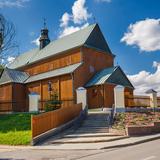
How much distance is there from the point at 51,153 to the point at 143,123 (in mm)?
7680

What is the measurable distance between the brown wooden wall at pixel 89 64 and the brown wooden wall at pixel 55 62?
0.94m

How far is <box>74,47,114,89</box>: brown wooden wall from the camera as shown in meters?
31.6

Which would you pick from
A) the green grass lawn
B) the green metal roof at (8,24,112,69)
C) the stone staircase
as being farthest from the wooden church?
the stone staircase

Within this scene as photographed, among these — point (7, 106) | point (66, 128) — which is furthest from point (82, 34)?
point (66, 128)

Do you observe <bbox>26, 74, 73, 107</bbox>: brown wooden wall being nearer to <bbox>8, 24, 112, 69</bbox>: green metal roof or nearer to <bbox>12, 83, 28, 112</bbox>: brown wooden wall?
<bbox>12, 83, 28, 112</bbox>: brown wooden wall

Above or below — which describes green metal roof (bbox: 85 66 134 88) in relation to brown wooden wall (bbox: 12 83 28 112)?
above

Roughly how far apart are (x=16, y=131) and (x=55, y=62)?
17405 mm

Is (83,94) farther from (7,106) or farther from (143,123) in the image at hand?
(7,106)

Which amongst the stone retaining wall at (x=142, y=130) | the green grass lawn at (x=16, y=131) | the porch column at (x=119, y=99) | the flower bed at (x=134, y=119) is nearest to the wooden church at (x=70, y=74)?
the porch column at (x=119, y=99)

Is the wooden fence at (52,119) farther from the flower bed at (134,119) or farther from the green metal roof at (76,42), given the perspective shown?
the green metal roof at (76,42)

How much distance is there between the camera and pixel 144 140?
1548cm

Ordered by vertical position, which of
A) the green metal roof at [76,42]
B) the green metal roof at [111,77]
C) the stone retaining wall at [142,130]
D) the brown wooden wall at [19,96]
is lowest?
the stone retaining wall at [142,130]

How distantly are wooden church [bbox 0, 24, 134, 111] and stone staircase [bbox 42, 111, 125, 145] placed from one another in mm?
7925

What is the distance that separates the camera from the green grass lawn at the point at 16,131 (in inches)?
674
